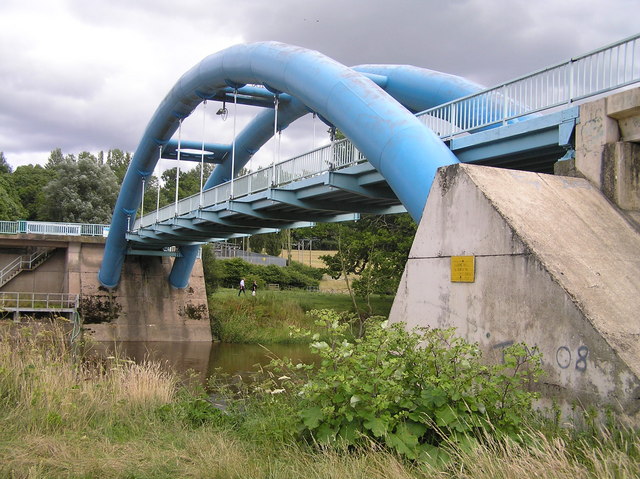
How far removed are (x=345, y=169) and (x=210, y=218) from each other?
27.6 ft

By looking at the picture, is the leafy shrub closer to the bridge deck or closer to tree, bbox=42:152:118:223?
the bridge deck

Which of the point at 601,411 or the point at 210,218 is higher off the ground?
the point at 210,218

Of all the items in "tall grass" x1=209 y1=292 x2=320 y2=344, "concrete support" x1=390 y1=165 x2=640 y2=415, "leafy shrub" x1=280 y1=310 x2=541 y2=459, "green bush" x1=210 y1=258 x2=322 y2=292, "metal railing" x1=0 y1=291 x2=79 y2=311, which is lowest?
"tall grass" x1=209 y1=292 x2=320 y2=344

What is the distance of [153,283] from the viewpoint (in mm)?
35125

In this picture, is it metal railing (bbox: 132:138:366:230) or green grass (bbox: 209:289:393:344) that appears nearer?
metal railing (bbox: 132:138:366:230)

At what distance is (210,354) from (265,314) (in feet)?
19.7

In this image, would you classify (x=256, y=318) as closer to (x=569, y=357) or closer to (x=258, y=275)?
(x=258, y=275)

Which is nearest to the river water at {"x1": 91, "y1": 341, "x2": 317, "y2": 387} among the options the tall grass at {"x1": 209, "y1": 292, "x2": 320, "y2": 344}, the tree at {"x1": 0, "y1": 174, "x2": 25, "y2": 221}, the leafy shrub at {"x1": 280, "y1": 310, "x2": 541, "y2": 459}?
the tall grass at {"x1": 209, "y1": 292, "x2": 320, "y2": 344}

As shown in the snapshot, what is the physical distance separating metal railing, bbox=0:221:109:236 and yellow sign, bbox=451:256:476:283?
103 feet

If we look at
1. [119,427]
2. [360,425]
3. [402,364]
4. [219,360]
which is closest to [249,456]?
[360,425]

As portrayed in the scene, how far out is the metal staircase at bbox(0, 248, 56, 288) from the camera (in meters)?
34.8

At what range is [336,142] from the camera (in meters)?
14.7

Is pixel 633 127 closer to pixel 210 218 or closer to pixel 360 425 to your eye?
pixel 360 425

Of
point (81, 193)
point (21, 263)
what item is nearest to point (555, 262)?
point (21, 263)
